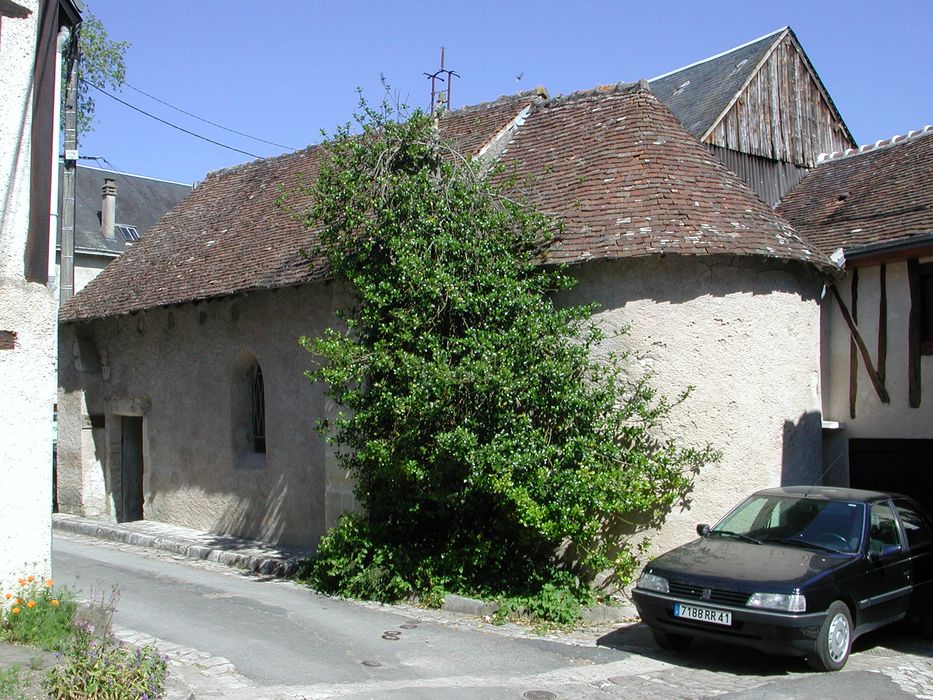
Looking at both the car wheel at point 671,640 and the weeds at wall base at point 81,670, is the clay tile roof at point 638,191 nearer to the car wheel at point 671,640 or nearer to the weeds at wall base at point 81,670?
the car wheel at point 671,640

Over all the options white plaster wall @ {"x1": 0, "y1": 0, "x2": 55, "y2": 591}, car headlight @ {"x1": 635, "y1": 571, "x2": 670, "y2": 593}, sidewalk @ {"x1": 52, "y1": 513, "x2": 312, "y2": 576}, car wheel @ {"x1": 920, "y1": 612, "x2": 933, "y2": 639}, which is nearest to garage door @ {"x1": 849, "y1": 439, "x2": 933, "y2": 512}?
car wheel @ {"x1": 920, "y1": 612, "x2": 933, "y2": 639}

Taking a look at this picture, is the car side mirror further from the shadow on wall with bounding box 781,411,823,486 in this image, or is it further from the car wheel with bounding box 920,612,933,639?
the shadow on wall with bounding box 781,411,823,486

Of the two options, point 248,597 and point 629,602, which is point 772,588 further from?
point 248,597

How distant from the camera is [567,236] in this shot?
10867 millimetres

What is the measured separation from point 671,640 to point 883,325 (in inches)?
237

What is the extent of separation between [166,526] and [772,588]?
37.8 feet

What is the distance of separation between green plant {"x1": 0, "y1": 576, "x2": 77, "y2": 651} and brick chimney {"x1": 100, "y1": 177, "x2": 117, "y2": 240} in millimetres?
26284

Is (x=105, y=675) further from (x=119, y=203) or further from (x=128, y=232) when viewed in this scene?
(x=119, y=203)

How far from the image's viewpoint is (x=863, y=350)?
12.4 m

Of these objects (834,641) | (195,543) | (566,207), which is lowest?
(195,543)

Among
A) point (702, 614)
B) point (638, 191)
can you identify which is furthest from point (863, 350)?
point (702, 614)

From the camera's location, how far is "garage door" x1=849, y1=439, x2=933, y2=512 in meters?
11.6

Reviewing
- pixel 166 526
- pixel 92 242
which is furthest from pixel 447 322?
pixel 92 242

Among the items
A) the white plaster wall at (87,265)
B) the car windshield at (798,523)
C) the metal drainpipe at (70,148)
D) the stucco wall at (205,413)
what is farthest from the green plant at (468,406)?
the white plaster wall at (87,265)
